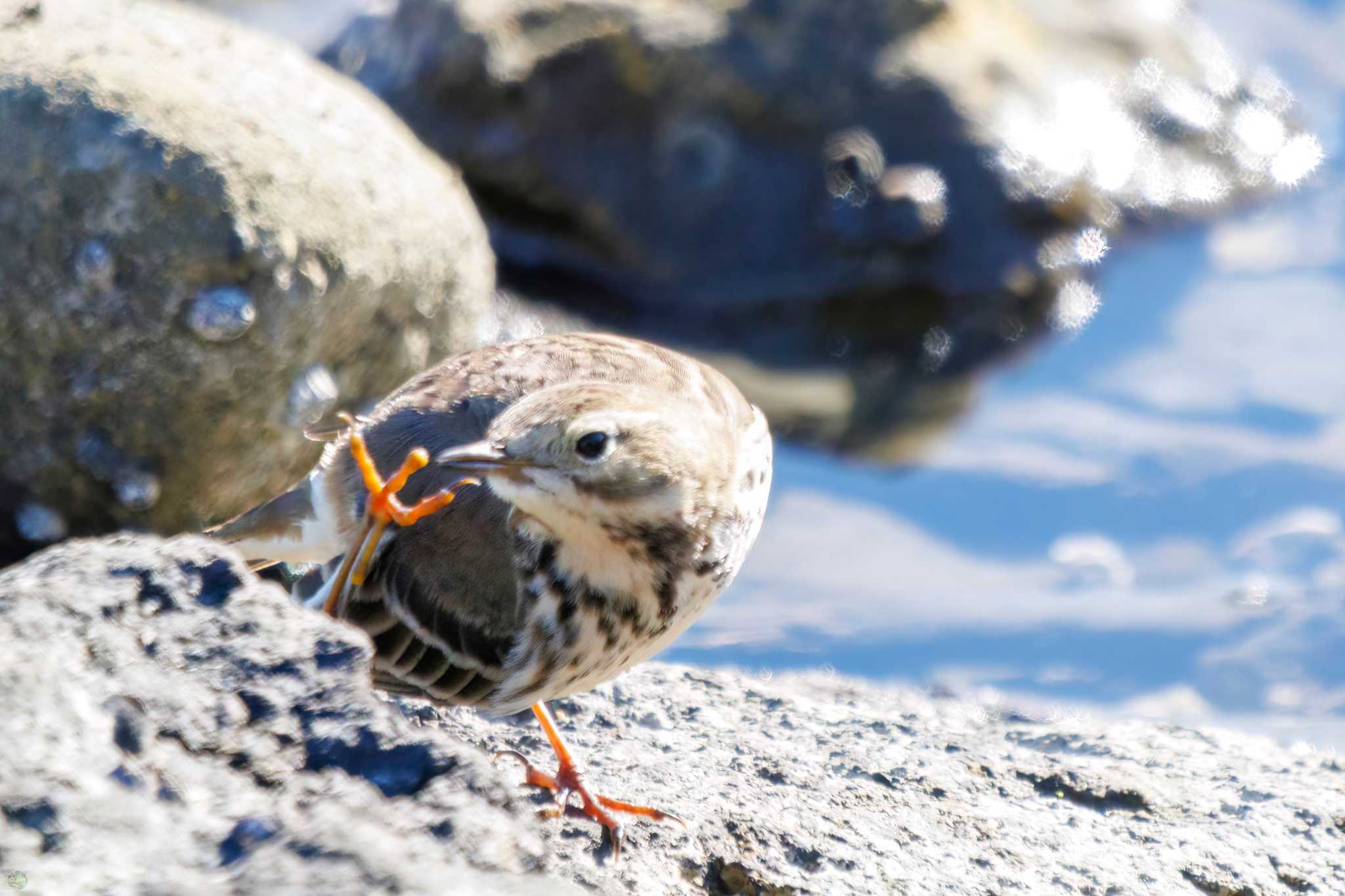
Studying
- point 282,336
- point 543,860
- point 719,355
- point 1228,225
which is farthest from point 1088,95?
point 543,860

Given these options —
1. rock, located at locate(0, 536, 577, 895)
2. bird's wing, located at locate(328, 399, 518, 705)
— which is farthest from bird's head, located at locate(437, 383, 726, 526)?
rock, located at locate(0, 536, 577, 895)

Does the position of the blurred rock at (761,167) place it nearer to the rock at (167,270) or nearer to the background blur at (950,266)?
the background blur at (950,266)

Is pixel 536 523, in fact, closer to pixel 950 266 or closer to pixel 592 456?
pixel 592 456

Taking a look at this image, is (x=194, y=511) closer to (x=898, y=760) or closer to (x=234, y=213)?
(x=234, y=213)

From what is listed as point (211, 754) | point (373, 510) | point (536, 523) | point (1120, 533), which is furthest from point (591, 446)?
point (1120, 533)

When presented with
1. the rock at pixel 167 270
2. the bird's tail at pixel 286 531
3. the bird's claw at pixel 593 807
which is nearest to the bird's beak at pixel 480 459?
the bird's claw at pixel 593 807

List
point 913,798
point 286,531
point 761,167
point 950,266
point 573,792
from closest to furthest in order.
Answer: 1. point 573,792
2. point 913,798
3. point 286,531
4. point 950,266
5. point 761,167
